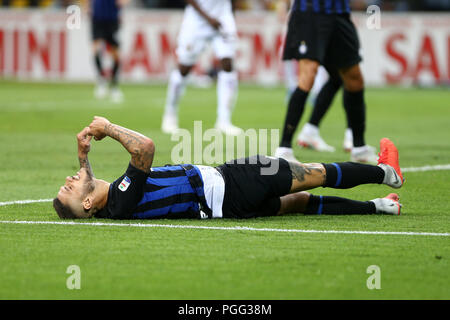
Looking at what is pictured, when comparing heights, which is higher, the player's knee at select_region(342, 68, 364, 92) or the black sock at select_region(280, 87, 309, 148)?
the player's knee at select_region(342, 68, 364, 92)

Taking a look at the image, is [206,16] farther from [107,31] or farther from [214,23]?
[107,31]

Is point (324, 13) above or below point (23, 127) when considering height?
above

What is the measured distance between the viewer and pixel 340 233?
576 centimetres

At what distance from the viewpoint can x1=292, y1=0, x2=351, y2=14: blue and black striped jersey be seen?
29.5 ft

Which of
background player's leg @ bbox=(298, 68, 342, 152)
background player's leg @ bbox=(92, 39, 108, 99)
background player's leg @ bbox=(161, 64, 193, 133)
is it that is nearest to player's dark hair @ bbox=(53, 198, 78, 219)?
background player's leg @ bbox=(298, 68, 342, 152)

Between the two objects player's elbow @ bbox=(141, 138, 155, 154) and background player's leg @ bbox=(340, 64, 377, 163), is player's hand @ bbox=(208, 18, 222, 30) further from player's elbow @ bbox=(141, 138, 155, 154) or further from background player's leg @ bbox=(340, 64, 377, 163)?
player's elbow @ bbox=(141, 138, 155, 154)

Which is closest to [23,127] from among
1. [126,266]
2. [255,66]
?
[126,266]

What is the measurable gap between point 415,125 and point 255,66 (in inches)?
450

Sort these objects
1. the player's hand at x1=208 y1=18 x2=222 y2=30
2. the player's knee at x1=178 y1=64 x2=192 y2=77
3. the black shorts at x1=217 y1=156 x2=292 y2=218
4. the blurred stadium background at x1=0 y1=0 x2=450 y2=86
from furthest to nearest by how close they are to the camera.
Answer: the blurred stadium background at x1=0 y1=0 x2=450 y2=86
the player's knee at x1=178 y1=64 x2=192 y2=77
the player's hand at x1=208 y1=18 x2=222 y2=30
the black shorts at x1=217 y1=156 x2=292 y2=218

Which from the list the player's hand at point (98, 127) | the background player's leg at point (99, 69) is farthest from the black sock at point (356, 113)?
the background player's leg at point (99, 69)

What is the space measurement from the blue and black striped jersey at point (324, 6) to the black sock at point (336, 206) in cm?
293

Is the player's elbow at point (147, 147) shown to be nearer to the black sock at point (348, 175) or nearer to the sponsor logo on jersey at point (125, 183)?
the sponsor logo on jersey at point (125, 183)
